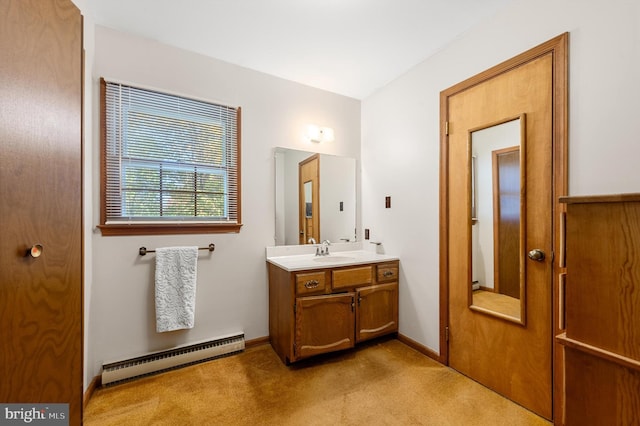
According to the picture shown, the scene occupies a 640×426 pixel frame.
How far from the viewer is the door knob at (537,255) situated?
5.14 feet

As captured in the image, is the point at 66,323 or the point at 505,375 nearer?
the point at 66,323

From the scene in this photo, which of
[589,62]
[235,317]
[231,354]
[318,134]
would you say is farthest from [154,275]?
[589,62]

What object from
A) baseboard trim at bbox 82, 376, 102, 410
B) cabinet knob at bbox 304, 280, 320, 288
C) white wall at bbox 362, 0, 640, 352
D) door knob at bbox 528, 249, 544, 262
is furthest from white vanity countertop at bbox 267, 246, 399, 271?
baseboard trim at bbox 82, 376, 102, 410

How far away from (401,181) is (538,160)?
3.55 ft

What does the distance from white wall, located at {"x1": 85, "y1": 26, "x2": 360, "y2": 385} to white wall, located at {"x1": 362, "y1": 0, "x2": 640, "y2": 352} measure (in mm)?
609

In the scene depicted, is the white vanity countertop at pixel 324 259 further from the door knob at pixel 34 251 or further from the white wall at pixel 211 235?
the door knob at pixel 34 251

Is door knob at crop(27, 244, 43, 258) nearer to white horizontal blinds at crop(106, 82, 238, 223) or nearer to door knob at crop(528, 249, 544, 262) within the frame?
white horizontal blinds at crop(106, 82, 238, 223)

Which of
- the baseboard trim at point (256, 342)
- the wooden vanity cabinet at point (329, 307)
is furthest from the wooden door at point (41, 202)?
the baseboard trim at point (256, 342)

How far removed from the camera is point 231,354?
2273 mm

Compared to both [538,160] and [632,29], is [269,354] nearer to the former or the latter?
[538,160]

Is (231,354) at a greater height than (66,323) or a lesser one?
lesser

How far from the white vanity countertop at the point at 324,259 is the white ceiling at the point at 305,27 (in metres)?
1.70

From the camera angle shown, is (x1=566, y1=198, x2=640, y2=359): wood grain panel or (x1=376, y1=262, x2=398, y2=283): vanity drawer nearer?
(x1=566, y1=198, x2=640, y2=359): wood grain panel

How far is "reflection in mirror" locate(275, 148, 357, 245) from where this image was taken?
256cm
